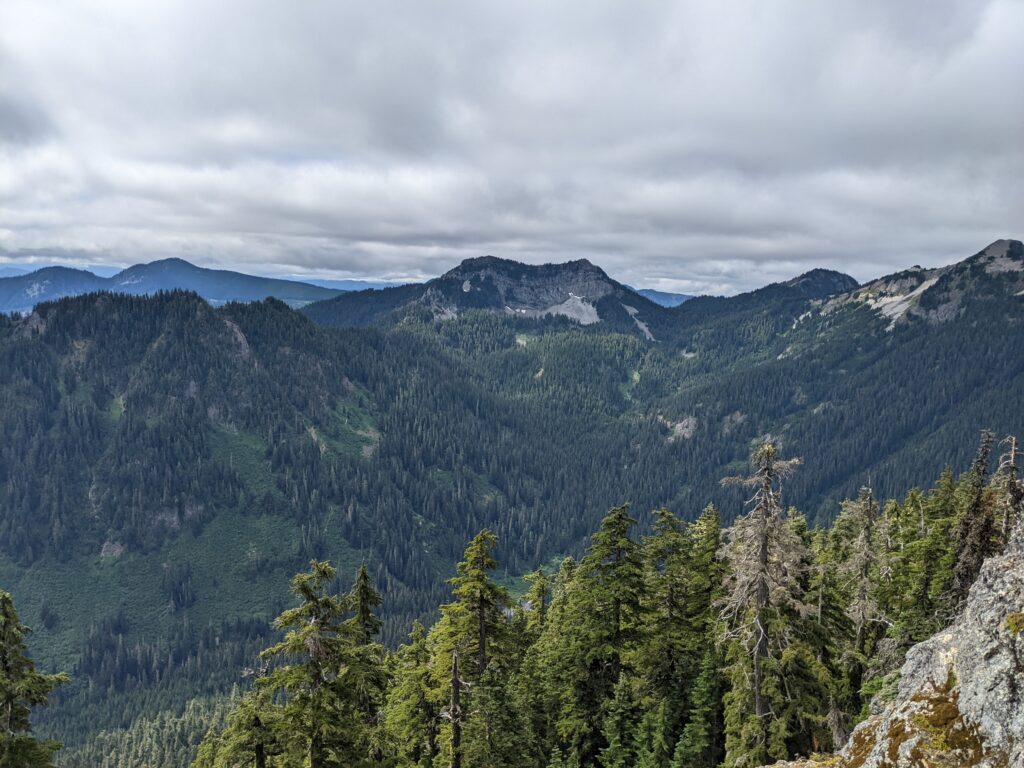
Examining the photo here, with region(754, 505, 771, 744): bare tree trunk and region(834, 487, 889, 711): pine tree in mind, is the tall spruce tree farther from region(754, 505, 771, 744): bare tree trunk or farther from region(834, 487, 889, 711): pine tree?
region(834, 487, 889, 711): pine tree

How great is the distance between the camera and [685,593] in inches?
1505

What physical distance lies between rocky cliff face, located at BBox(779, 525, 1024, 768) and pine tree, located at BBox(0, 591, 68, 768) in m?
30.2

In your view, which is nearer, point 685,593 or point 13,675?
point 13,675

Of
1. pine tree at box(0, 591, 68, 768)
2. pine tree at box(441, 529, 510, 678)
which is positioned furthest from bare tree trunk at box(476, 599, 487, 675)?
pine tree at box(0, 591, 68, 768)

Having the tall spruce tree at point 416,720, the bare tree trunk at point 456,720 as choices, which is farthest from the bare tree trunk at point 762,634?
the tall spruce tree at point 416,720

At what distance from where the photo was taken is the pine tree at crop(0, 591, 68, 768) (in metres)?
24.6

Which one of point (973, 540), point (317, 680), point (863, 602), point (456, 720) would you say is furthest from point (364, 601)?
point (973, 540)

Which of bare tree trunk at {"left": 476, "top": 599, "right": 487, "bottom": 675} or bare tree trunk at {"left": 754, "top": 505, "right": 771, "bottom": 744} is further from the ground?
bare tree trunk at {"left": 754, "top": 505, "right": 771, "bottom": 744}

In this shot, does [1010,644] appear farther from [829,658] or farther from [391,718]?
[391,718]

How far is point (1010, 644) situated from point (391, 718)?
105ft

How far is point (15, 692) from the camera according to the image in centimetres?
2459

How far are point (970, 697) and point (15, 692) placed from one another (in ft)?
109

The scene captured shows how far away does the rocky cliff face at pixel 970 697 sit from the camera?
12773 millimetres

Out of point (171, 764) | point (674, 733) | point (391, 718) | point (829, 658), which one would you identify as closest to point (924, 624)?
point (829, 658)
